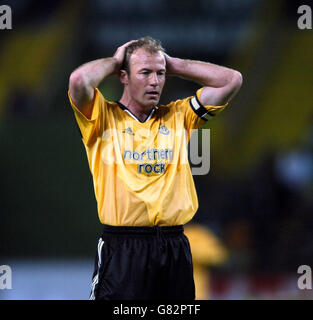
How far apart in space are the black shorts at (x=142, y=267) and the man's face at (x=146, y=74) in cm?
94

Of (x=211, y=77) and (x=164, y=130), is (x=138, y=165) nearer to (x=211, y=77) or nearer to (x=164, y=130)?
(x=164, y=130)

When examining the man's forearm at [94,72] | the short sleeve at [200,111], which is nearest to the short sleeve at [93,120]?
the man's forearm at [94,72]

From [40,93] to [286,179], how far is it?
15.8 feet

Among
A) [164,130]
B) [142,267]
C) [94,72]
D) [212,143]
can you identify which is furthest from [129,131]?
[212,143]

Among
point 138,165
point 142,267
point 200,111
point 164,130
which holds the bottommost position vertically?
point 142,267

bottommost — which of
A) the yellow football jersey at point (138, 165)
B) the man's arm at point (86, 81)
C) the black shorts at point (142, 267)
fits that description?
the black shorts at point (142, 267)

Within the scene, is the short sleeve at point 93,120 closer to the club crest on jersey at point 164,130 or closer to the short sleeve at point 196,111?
the club crest on jersey at point 164,130

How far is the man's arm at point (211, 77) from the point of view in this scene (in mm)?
4527

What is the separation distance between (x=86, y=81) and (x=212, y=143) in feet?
26.8

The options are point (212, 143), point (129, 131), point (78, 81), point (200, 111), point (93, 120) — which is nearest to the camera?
point (78, 81)

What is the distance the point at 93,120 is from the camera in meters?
4.34

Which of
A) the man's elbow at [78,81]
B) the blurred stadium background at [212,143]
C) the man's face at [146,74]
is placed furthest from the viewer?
the blurred stadium background at [212,143]

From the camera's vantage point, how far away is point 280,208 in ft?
33.2
